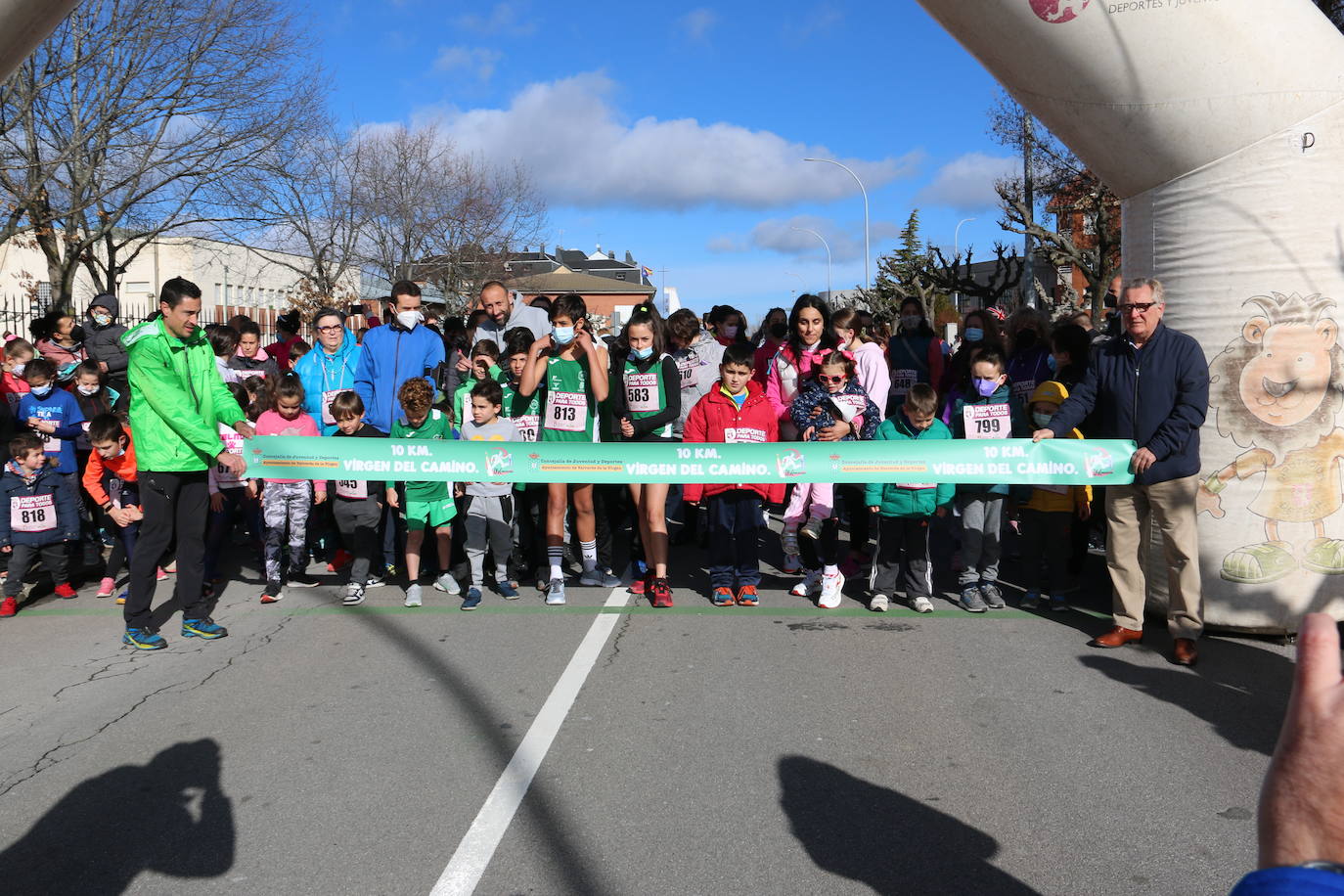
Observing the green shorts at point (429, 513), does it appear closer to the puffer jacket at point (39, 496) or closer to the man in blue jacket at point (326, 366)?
the man in blue jacket at point (326, 366)

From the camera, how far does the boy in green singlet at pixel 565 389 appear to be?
7.79 m

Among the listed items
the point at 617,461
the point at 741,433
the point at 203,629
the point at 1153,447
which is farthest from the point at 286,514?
the point at 1153,447

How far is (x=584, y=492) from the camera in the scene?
26.2ft

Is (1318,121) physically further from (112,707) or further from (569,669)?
(112,707)

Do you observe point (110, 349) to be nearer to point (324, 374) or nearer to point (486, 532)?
point (324, 374)

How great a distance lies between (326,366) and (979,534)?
222 inches

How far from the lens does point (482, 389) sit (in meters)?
7.93

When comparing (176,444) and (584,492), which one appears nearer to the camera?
(176,444)

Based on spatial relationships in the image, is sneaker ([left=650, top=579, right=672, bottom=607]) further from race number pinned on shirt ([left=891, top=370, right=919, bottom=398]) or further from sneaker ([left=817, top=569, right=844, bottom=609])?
race number pinned on shirt ([left=891, top=370, right=919, bottom=398])

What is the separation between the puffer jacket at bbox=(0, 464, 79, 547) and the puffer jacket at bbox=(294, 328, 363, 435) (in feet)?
6.67

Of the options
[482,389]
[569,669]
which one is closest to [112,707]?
[569,669]

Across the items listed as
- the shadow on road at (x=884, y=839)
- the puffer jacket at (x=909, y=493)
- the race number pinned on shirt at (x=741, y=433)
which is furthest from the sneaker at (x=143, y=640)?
the puffer jacket at (x=909, y=493)

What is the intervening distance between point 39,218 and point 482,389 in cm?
1276

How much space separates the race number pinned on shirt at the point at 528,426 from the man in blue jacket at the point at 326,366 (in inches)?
72.9
